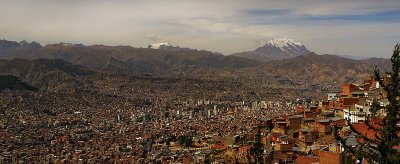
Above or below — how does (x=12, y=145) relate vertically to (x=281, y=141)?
below

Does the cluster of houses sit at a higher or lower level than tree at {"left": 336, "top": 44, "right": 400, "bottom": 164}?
lower

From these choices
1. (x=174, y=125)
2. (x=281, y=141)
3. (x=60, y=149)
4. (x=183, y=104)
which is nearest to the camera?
(x=281, y=141)

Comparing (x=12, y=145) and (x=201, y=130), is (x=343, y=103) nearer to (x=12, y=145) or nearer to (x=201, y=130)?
(x=201, y=130)

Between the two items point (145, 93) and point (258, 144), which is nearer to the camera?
point (258, 144)

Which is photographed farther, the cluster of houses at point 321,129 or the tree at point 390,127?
the cluster of houses at point 321,129

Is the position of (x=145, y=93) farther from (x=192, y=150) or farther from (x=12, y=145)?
(x=192, y=150)

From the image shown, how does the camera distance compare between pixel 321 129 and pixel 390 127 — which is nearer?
pixel 390 127

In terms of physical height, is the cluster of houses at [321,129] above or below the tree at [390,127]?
below

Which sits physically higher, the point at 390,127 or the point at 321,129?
the point at 390,127

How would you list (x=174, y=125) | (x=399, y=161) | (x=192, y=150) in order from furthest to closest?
(x=174, y=125)
(x=192, y=150)
(x=399, y=161)

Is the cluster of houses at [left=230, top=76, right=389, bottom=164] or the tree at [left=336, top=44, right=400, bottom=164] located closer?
the tree at [left=336, top=44, right=400, bottom=164]

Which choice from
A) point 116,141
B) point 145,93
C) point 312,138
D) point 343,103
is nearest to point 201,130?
point 116,141
